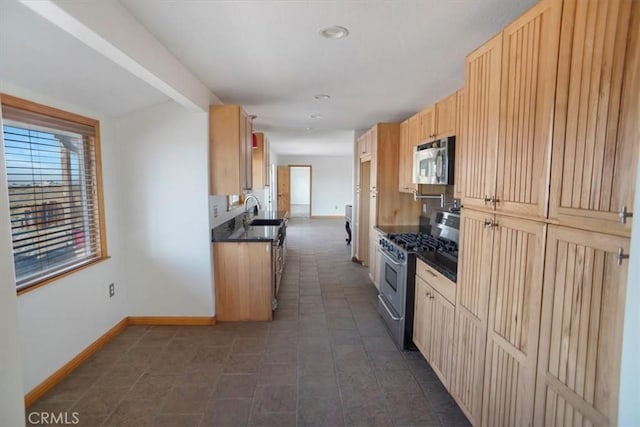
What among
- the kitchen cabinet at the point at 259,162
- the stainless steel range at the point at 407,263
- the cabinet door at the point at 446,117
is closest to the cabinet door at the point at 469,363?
the stainless steel range at the point at 407,263

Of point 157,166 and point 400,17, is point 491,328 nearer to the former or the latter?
point 400,17

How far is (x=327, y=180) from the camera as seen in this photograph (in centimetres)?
1211

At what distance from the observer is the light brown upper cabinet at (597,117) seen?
977 millimetres

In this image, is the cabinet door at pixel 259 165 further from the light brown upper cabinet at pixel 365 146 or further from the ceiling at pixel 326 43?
the ceiling at pixel 326 43

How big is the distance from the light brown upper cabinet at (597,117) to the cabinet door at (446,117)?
1.46 metres

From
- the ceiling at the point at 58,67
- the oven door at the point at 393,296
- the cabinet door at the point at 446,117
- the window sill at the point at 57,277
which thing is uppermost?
the ceiling at the point at 58,67

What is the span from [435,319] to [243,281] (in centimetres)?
200

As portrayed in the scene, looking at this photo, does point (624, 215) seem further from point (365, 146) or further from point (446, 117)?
point (365, 146)

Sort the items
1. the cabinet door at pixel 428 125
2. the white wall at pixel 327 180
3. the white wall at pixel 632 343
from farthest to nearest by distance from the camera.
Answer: the white wall at pixel 327 180, the cabinet door at pixel 428 125, the white wall at pixel 632 343

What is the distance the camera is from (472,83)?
1.91m

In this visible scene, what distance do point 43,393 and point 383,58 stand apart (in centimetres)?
337

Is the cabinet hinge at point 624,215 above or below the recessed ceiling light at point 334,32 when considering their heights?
below

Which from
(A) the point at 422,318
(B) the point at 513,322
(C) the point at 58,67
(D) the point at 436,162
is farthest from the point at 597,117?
(C) the point at 58,67

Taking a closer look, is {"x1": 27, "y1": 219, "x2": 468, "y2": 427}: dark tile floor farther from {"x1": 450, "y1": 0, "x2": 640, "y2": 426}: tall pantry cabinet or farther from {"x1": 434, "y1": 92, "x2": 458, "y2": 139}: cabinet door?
{"x1": 434, "y1": 92, "x2": 458, "y2": 139}: cabinet door
